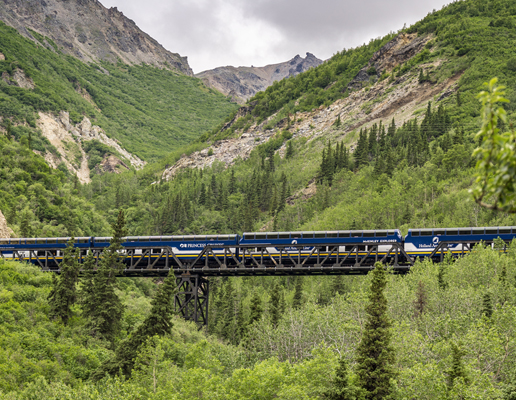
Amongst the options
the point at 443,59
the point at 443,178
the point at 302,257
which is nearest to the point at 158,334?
the point at 302,257

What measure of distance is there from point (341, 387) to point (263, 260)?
33.7 meters

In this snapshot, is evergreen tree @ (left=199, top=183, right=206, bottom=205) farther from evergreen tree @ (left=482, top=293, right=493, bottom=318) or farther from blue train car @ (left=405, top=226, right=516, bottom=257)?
evergreen tree @ (left=482, top=293, right=493, bottom=318)

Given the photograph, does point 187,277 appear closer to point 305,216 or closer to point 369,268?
point 369,268

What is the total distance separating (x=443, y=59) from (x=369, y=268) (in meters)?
166

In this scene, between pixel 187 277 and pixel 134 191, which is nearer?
pixel 187 277

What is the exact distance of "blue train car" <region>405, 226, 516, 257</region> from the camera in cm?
5712

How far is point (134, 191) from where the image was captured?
195 m

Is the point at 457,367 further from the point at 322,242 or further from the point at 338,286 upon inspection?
the point at 338,286

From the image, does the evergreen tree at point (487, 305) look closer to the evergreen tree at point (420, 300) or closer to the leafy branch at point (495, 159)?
the evergreen tree at point (420, 300)

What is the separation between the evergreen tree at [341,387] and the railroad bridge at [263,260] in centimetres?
2720

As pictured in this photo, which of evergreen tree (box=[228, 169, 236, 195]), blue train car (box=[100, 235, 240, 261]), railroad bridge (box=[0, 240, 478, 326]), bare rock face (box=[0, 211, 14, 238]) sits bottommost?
railroad bridge (box=[0, 240, 478, 326])

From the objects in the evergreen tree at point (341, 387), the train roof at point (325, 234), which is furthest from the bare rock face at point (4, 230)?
the evergreen tree at point (341, 387)

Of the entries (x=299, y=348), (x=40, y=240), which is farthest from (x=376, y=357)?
(x=40, y=240)

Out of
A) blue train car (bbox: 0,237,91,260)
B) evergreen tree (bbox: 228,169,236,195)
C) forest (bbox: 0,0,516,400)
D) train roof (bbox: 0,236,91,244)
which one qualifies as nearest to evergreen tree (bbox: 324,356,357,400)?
forest (bbox: 0,0,516,400)
